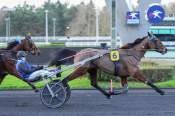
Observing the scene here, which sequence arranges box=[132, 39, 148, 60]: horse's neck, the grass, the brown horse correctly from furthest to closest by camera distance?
the grass, the brown horse, box=[132, 39, 148, 60]: horse's neck

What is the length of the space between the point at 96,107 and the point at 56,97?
1.13 m

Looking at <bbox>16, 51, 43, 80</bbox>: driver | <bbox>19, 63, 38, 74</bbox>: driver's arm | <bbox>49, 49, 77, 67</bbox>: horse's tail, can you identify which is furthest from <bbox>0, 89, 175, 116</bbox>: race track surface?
<bbox>49, 49, 77, 67</bbox>: horse's tail

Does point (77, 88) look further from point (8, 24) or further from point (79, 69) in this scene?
point (8, 24)

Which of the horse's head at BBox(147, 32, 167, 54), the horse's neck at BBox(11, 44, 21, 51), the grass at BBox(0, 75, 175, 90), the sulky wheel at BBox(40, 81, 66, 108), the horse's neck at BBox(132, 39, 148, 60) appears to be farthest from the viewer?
the grass at BBox(0, 75, 175, 90)

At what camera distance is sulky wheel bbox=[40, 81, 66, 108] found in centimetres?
1370

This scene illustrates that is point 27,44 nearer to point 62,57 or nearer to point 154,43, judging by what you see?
point 62,57

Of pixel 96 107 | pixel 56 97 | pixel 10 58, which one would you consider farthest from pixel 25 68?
pixel 96 107

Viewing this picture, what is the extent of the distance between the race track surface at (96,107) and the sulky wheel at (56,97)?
160 mm

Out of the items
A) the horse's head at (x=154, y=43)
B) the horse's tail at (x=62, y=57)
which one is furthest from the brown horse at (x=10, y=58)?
the horse's head at (x=154, y=43)

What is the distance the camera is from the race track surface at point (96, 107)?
12.7 meters

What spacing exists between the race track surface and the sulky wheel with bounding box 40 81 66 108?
16 cm

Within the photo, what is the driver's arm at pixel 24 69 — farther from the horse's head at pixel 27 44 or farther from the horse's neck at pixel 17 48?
the horse's head at pixel 27 44

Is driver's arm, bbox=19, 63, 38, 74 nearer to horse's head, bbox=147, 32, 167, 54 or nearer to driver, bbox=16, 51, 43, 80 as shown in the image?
driver, bbox=16, 51, 43, 80

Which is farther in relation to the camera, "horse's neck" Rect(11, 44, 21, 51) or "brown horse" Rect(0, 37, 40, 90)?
"horse's neck" Rect(11, 44, 21, 51)
